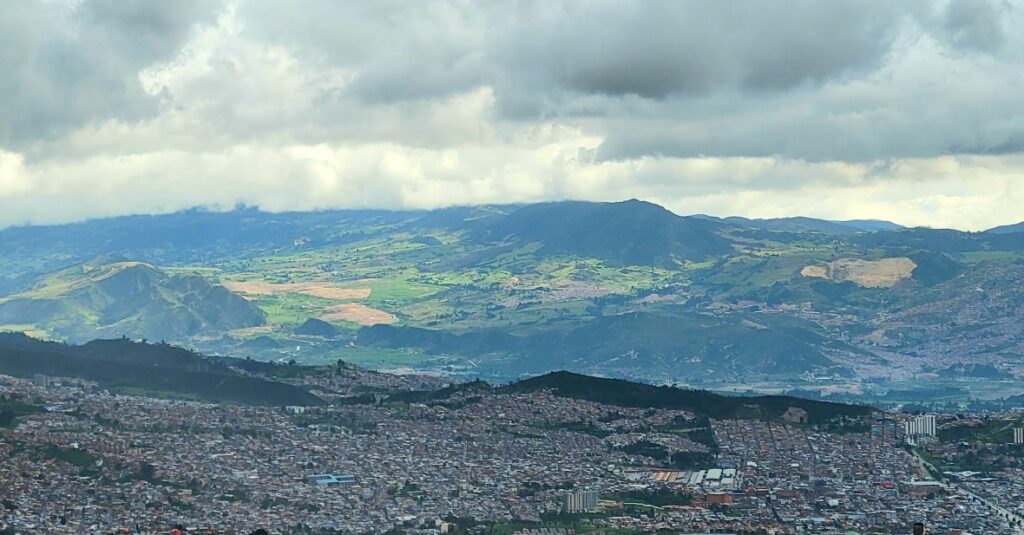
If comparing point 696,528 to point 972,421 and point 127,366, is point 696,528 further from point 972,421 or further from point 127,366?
point 127,366

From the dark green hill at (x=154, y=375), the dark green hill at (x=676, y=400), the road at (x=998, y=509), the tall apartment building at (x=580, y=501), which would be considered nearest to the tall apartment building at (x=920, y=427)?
the dark green hill at (x=676, y=400)

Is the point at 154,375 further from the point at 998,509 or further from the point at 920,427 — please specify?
the point at 998,509

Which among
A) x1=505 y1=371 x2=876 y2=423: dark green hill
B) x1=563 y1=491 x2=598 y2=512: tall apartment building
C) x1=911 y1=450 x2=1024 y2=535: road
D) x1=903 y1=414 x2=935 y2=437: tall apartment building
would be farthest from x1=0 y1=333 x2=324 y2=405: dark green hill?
x1=911 y1=450 x2=1024 y2=535: road

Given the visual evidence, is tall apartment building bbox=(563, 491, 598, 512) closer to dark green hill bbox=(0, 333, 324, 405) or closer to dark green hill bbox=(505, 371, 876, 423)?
dark green hill bbox=(505, 371, 876, 423)

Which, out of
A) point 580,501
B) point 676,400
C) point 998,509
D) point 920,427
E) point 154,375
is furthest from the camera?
point 154,375

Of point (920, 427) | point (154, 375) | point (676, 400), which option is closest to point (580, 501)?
point (920, 427)
